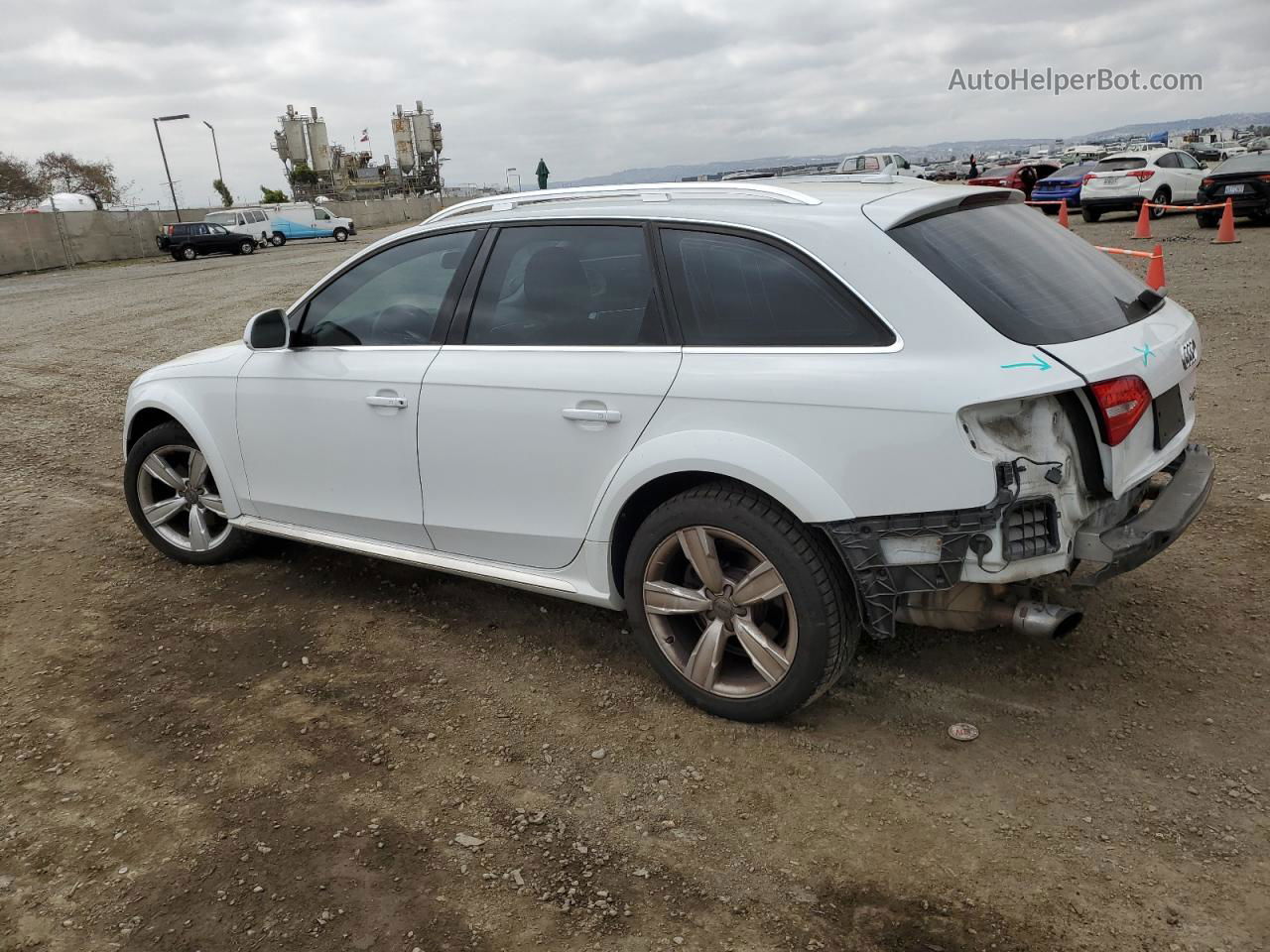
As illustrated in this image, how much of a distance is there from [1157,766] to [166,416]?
4615mm

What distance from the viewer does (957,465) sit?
2.74m

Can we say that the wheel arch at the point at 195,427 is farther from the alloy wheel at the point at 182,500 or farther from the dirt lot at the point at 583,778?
the dirt lot at the point at 583,778

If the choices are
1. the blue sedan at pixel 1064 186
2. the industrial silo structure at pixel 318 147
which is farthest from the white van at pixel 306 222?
the industrial silo structure at pixel 318 147

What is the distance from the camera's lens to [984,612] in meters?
2.98

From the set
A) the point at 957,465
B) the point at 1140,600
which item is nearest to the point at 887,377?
the point at 957,465

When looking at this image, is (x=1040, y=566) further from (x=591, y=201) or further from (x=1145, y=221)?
(x=1145, y=221)

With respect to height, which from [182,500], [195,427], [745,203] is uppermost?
[745,203]

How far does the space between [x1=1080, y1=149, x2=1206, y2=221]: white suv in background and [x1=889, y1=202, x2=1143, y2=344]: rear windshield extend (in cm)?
2039

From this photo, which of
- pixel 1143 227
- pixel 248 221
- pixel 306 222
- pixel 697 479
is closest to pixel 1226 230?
pixel 1143 227

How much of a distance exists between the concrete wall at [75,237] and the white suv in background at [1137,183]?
104 ft

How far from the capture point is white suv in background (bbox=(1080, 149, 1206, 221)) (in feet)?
70.7

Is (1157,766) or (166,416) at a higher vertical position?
(166,416)

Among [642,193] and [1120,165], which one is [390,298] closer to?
[642,193]

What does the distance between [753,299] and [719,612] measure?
3.36 feet
